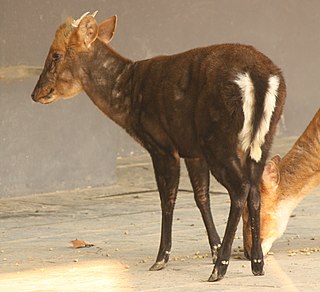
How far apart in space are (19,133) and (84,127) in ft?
2.52

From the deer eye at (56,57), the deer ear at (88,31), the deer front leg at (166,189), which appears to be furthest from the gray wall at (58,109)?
the deer front leg at (166,189)

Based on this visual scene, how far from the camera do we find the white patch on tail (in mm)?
7973

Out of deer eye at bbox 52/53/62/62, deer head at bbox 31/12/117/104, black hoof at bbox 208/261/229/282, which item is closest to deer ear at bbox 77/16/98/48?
deer head at bbox 31/12/117/104

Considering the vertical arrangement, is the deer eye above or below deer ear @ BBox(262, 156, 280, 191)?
above

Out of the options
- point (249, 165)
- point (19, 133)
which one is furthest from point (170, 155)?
point (19, 133)

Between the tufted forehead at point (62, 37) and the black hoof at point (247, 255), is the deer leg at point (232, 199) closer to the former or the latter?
the black hoof at point (247, 255)

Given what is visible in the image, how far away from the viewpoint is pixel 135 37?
14805mm

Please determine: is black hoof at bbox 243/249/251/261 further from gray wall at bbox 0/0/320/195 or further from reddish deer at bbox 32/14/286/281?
gray wall at bbox 0/0/320/195

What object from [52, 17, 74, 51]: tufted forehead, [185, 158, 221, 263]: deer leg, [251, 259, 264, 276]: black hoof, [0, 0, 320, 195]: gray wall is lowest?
[0, 0, 320, 195]: gray wall

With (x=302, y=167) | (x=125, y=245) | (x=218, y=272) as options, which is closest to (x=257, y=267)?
(x=218, y=272)

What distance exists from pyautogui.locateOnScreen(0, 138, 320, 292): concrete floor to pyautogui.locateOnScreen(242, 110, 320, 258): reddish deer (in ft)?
0.70

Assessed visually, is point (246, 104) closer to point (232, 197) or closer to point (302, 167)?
point (232, 197)

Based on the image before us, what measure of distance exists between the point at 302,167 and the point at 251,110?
1.41 metres

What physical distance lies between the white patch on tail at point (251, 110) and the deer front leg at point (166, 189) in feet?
2.22
